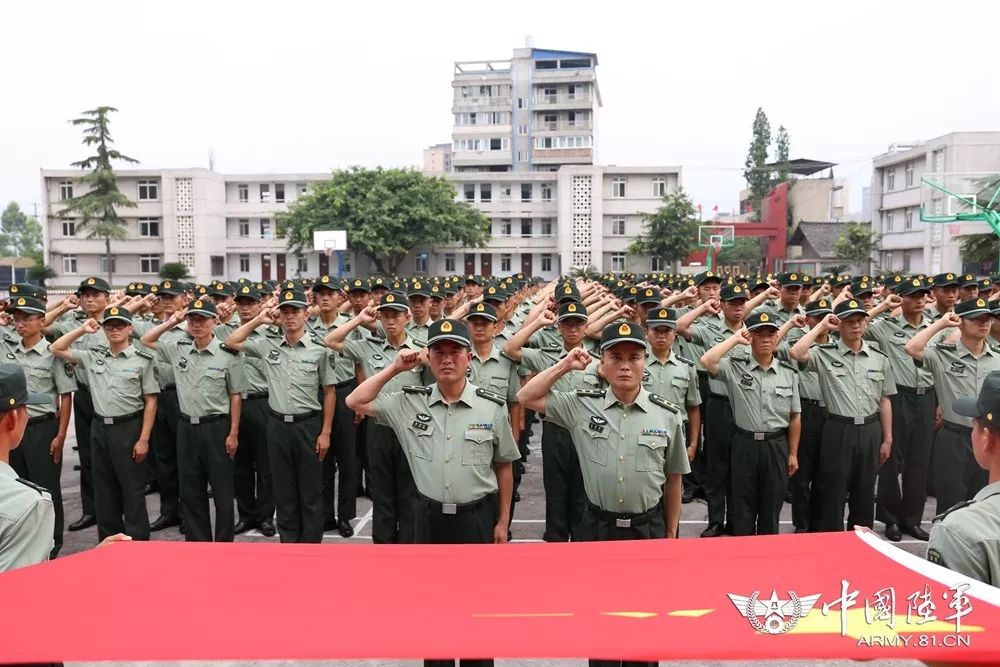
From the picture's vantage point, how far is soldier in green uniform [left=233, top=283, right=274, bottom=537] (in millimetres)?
6375

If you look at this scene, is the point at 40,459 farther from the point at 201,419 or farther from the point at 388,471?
the point at 388,471

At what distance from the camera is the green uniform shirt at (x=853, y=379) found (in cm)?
536

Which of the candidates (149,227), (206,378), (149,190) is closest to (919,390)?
(206,378)

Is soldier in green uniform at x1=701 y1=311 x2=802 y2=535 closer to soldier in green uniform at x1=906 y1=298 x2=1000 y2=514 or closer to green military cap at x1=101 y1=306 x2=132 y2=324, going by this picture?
soldier in green uniform at x1=906 y1=298 x2=1000 y2=514

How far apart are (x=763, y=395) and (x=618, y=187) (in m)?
41.8

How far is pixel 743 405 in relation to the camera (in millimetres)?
5363

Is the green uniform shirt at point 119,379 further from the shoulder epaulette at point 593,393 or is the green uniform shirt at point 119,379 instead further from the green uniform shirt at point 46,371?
the shoulder epaulette at point 593,393

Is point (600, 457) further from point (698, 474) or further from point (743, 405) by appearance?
point (698, 474)

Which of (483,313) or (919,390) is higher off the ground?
(483,313)

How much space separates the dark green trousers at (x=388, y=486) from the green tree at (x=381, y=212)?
1321 inches

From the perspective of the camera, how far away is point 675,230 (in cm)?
3991

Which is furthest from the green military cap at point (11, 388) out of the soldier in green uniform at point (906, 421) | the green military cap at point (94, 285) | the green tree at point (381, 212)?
the green tree at point (381, 212)

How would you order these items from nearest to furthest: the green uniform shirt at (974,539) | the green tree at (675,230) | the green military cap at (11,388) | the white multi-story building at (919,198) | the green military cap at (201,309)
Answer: the green uniform shirt at (974,539) → the green military cap at (11,388) → the green military cap at (201,309) → the white multi-story building at (919,198) → the green tree at (675,230)

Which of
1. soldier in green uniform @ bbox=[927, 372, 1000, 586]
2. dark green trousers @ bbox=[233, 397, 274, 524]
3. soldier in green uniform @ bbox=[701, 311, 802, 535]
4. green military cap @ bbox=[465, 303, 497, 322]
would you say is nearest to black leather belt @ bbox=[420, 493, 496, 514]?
green military cap @ bbox=[465, 303, 497, 322]
